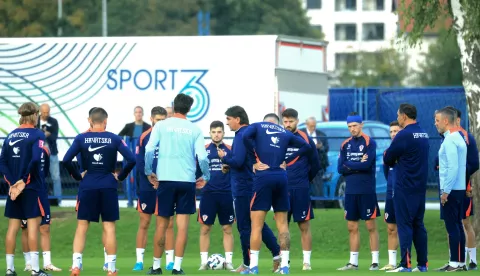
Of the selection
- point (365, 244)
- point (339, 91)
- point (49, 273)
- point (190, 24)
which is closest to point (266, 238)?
point (49, 273)

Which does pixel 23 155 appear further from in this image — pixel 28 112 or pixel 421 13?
pixel 421 13

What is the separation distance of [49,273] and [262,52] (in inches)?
473

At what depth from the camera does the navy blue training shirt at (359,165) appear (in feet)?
63.8

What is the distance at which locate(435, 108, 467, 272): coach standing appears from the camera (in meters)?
17.9

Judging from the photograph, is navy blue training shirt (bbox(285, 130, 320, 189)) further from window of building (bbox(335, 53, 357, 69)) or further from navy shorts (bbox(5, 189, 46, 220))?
window of building (bbox(335, 53, 357, 69))

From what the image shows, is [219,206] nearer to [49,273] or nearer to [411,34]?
[49,273]

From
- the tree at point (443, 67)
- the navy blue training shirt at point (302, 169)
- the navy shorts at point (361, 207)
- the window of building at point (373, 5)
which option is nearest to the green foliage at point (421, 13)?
the navy shorts at point (361, 207)

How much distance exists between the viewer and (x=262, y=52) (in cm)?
2962

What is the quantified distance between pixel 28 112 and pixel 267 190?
3342mm

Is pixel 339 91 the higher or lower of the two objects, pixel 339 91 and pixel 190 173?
the higher

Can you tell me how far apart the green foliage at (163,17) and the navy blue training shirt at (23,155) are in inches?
1261

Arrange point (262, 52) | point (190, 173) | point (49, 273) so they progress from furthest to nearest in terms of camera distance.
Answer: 1. point (262, 52)
2. point (49, 273)
3. point (190, 173)

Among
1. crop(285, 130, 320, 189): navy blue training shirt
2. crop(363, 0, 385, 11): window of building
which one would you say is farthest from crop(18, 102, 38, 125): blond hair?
crop(363, 0, 385, 11): window of building

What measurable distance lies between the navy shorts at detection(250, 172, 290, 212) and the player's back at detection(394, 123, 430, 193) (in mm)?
Result: 1683
